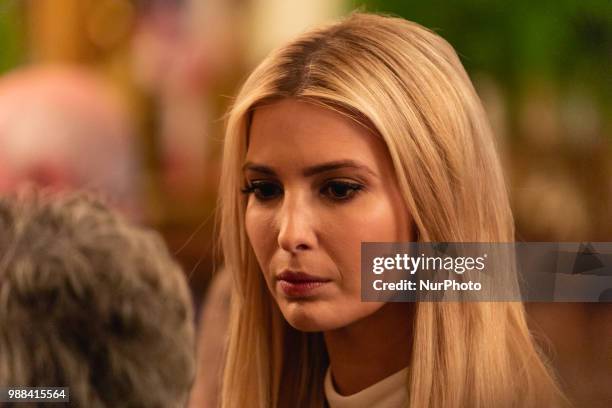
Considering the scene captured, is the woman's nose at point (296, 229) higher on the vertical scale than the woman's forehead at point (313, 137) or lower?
lower

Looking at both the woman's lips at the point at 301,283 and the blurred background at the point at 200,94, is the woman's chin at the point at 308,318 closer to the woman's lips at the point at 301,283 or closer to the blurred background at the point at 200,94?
the woman's lips at the point at 301,283

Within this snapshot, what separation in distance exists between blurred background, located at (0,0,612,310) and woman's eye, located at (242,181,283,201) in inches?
8.6

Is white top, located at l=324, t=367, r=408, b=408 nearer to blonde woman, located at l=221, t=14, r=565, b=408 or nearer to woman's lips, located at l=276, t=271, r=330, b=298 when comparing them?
blonde woman, located at l=221, t=14, r=565, b=408

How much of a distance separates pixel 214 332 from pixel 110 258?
264 millimetres

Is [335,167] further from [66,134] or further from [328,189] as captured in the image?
[66,134]

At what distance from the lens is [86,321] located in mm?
1365

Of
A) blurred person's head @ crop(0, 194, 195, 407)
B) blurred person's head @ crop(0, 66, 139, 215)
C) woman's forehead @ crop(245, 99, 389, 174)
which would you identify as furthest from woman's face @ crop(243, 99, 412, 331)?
blurred person's head @ crop(0, 66, 139, 215)

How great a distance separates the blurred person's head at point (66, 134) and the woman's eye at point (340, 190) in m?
0.45

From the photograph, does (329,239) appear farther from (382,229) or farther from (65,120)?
(65,120)

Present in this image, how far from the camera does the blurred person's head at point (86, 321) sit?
135 centimetres

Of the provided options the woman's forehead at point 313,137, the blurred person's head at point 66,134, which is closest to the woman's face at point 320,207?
the woman's forehead at point 313,137

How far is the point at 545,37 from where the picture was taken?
1489 mm

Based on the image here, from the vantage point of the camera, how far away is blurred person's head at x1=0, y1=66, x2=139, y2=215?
1642 millimetres

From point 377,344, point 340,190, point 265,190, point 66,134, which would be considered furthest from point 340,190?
point 66,134
